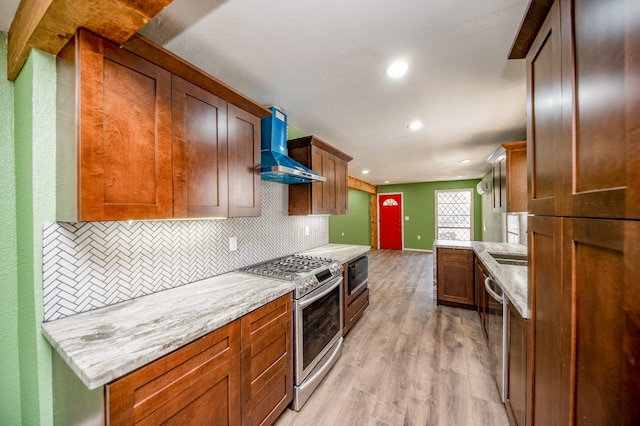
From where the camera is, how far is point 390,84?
6.38 ft

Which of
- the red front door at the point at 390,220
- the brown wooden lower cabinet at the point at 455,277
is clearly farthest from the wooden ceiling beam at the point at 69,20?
the red front door at the point at 390,220

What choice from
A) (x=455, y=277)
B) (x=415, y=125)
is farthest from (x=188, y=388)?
(x=455, y=277)

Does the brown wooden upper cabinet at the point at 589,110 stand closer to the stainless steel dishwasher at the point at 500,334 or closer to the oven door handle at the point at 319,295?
the stainless steel dishwasher at the point at 500,334

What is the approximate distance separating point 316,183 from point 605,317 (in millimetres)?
2346

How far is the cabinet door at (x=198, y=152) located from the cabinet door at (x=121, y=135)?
0.05 meters

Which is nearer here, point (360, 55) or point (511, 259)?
point (360, 55)

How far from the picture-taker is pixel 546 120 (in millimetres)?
917

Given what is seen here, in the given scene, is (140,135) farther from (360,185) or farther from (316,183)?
(360,185)

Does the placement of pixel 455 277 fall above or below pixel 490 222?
below

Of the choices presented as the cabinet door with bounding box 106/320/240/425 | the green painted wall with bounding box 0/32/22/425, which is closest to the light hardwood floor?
the cabinet door with bounding box 106/320/240/425

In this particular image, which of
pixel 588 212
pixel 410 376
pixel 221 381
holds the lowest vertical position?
pixel 410 376

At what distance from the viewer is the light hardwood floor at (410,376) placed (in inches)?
66.7

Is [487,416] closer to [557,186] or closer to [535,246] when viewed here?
[535,246]

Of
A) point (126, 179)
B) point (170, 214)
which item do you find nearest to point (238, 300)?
point (170, 214)
